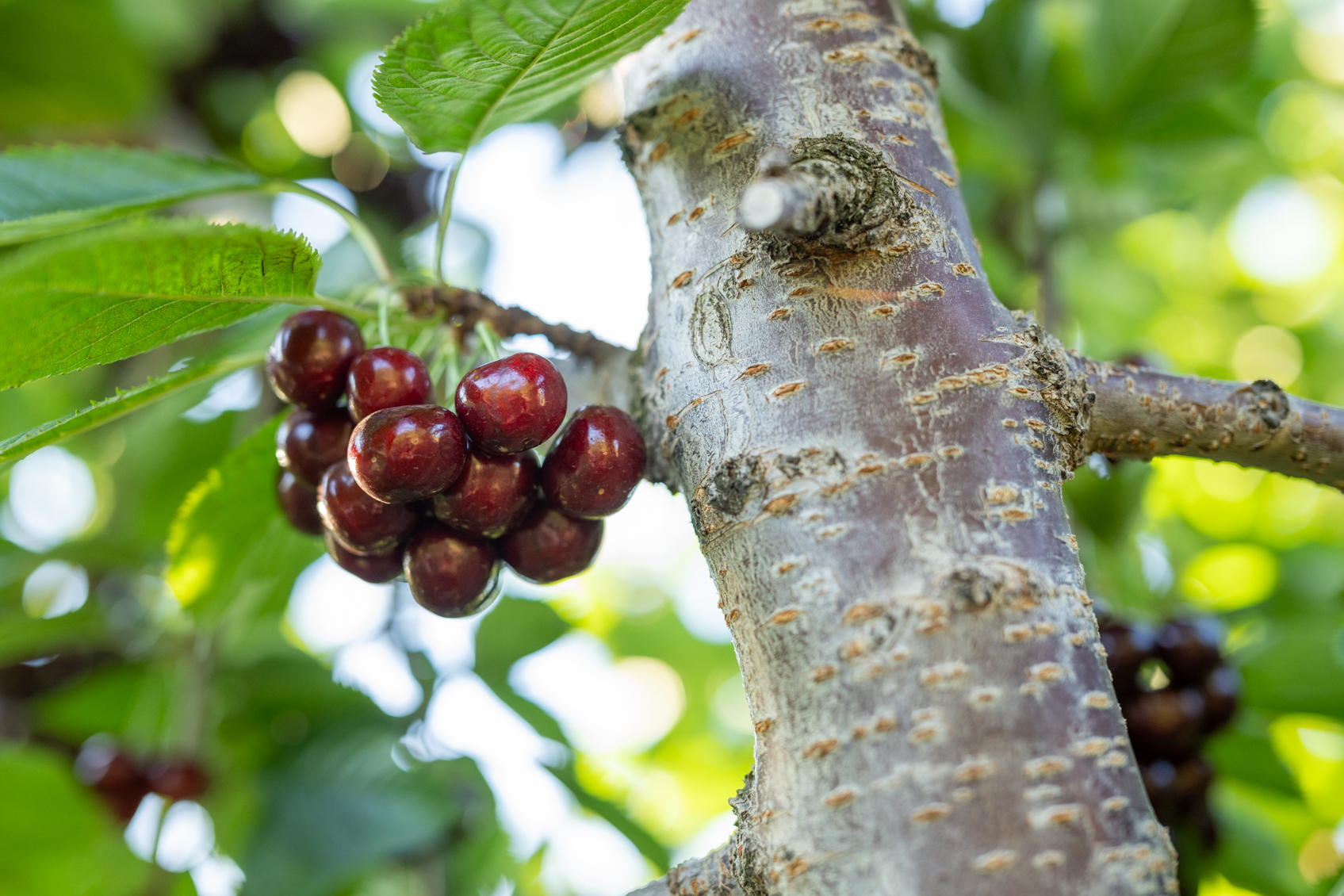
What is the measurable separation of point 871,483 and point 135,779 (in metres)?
1.64

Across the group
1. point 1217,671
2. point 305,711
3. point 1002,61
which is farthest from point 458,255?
point 1217,671

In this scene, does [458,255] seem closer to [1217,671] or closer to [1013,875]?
[1217,671]

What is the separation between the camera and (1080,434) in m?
0.72

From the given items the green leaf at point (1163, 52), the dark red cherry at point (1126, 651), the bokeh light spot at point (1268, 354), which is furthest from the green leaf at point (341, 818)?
the bokeh light spot at point (1268, 354)

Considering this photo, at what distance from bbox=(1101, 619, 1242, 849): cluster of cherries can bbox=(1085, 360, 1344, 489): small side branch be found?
0.55 m

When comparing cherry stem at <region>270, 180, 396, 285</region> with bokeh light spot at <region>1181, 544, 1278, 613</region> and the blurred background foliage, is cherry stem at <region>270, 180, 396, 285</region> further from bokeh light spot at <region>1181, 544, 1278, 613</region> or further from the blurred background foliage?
bokeh light spot at <region>1181, 544, 1278, 613</region>

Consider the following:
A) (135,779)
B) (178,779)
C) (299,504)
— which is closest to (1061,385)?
(299,504)

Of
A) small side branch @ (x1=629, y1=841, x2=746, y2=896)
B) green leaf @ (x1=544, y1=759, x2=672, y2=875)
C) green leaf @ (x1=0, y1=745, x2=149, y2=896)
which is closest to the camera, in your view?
small side branch @ (x1=629, y1=841, x2=746, y2=896)

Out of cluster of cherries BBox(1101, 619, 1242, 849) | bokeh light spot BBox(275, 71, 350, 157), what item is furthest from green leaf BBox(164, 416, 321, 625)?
bokeh light spot BBox(275, 71, 350, 157)

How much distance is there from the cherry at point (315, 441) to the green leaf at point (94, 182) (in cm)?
27

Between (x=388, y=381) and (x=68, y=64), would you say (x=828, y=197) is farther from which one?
(x=68, y=64)

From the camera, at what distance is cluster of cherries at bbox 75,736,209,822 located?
5.50 feet

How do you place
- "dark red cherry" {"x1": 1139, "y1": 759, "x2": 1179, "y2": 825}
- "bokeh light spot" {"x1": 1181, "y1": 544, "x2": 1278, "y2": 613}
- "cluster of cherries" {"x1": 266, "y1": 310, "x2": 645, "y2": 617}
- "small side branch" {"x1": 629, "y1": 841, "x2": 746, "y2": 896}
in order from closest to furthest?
1. "small side branch" {"x1": 629, "y1": 841, "x2": 746, "y2": 896}
2. "cluster of cherries" {"x1": 266, "y1": 310, "x2": 645, "y2": 617}
3. "dark red cherry" {"x1": 1139, "y1": 759, "x2": 1179, "y2": 825}
4. "bokeh light spot" {"x1": 1181, "y1": 544, "x2": 1278, "y2": 613}

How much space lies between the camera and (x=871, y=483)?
639 millimetres
